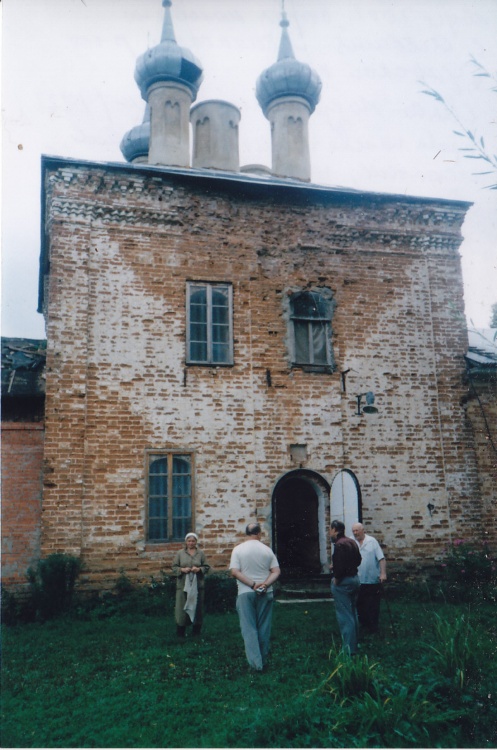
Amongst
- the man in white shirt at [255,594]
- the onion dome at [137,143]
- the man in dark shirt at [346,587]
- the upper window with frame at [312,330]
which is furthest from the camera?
the onion dome at [137,143]

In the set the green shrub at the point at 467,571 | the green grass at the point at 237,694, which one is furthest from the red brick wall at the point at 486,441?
the green grass at the point at 237,694

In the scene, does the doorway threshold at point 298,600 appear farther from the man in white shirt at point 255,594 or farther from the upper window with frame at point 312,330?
the upper window with frame at point 312,330

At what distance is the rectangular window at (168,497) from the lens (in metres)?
10.4

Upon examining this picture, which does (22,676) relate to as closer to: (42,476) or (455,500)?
(42,476)

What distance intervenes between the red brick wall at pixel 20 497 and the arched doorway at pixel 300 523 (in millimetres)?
4089

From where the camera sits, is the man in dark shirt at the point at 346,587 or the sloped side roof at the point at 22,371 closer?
the man in dark shirt at the point at 346,587

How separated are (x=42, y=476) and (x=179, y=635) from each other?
3738 millimetres

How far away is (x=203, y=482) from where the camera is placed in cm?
1067

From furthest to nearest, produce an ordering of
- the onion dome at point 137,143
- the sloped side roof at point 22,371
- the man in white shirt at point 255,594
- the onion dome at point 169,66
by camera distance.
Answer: the onion dome at point 137,143, the onion dome at point 169,66, the sloped side roof at point 22,371, the man in white shirt at point 255,594

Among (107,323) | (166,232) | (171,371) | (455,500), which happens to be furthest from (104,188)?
(455,500)

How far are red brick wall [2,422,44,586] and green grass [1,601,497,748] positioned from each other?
2.16 metres

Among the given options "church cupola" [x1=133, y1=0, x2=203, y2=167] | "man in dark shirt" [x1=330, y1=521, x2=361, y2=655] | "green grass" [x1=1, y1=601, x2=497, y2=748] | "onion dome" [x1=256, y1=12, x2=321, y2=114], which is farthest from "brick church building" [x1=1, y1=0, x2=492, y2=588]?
"onion dome" [x1=256, y1=12, x2=321, y2=114]


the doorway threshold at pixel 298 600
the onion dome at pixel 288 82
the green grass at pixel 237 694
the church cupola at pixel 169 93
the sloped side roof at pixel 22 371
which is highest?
the onion dome at pixel 288 82

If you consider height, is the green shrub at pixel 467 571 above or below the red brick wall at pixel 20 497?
below
